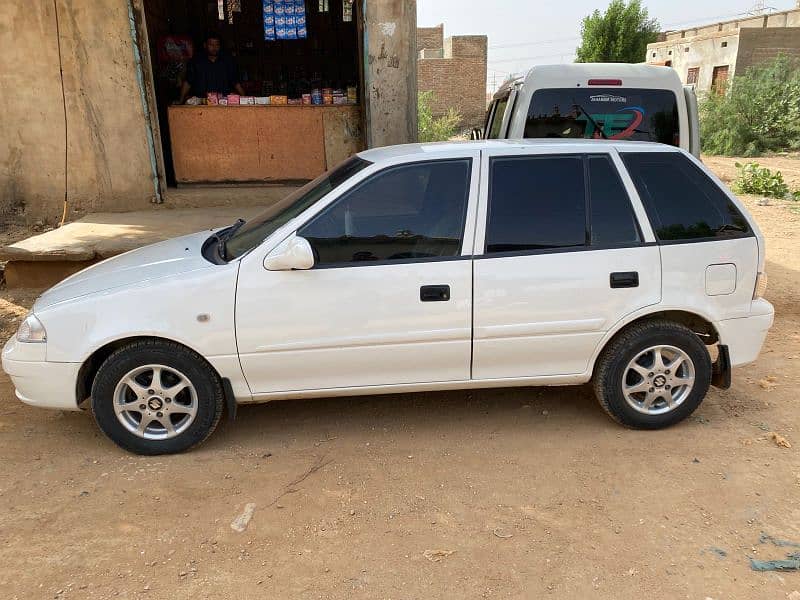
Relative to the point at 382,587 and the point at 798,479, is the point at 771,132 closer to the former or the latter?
the point at 798,479

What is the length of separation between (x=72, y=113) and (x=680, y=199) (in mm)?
7659

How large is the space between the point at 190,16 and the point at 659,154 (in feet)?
31.0

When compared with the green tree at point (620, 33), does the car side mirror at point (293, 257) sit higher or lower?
lower

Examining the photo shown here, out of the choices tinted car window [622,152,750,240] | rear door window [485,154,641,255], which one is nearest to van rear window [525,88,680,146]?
tinted car window [622,152,750,240]

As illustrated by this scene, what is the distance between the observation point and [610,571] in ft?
9.04

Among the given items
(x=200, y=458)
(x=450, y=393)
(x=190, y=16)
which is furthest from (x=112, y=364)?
(x=190, y=16)

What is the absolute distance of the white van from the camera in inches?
240


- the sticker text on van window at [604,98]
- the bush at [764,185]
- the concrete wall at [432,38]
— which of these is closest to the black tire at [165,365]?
the sticker text on van window at [604,98]

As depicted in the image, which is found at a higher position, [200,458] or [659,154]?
[659,154]

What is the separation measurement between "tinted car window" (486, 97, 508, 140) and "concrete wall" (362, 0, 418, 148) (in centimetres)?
135

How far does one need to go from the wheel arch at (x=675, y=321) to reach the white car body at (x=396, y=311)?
2 cm

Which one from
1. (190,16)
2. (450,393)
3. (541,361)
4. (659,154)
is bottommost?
(450,393)

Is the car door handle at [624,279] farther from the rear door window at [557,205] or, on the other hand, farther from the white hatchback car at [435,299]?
the rear door window at [557,205]

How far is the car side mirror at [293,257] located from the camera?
133 inches
